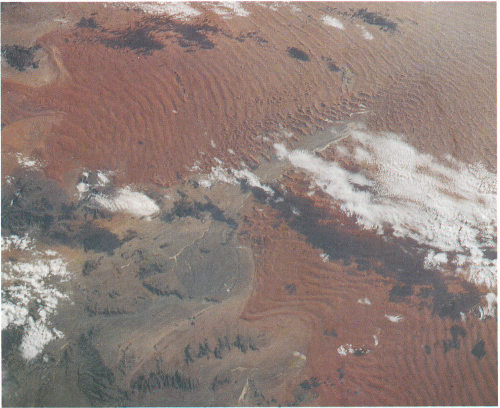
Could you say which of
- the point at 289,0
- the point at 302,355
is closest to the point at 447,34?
the point at 289,0

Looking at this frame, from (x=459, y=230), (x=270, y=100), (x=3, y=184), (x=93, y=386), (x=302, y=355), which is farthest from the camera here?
(x=270, y=100)

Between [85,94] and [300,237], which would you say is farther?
[85,94]

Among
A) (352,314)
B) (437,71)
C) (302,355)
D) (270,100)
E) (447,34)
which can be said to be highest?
(447,34)

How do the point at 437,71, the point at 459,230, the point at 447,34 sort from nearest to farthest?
1. the point at 459,230
2. the point at 437,71
3. the point at 447,34

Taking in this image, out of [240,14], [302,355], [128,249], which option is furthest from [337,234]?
[240,14]

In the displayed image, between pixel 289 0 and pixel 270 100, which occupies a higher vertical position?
pixel 289 0

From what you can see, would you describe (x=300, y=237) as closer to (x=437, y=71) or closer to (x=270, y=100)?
(x=270, y=100)
